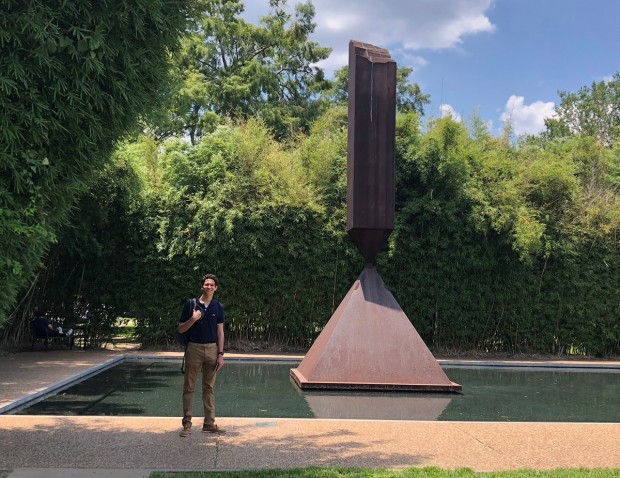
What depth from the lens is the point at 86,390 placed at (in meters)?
6.70

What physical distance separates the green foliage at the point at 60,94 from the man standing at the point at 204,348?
1.26 m

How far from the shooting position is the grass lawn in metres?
3.40

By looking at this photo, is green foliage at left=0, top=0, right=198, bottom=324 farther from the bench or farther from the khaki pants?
the bench

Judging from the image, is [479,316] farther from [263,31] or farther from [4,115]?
[263,31]

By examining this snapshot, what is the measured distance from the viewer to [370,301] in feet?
24.4

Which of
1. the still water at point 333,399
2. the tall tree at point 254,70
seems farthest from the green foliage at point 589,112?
the still water at point 333,399

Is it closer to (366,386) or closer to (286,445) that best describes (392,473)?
(286,445)

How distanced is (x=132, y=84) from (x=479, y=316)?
9.48 metres

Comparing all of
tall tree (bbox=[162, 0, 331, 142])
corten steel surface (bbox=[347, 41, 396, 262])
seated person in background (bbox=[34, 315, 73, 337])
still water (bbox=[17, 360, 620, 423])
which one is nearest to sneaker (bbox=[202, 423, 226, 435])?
still water (bbox=[17, 360, 620, 423])

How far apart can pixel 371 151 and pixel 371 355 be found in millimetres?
2789

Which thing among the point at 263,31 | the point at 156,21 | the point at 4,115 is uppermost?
the point at 263,31

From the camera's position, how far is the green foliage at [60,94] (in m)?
3.20

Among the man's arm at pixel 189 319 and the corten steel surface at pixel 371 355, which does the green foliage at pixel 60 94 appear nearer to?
the man's arm at pixel 189 319

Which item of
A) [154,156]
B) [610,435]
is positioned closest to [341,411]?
[610,435]
